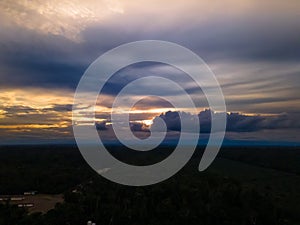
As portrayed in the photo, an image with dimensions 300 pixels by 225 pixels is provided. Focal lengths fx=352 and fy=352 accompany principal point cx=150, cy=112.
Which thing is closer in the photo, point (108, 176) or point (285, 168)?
point (108, 176)

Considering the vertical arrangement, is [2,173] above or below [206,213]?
above

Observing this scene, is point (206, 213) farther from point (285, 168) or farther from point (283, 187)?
point (285, 168)

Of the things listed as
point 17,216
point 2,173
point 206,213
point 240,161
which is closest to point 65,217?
point 17,216

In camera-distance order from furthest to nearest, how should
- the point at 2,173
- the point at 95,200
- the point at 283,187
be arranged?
1. the point at 2,173
2. the point at 283,187
3. the point at 95,200

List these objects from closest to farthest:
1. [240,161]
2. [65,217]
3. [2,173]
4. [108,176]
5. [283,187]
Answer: [65,217]
[283,187]
[108,176]
[2,173]
[240,161]

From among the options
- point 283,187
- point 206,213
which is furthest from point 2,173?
point 283,187

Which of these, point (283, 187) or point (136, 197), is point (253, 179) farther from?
point (136, 197)

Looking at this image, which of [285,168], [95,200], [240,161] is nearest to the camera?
→ [95,200]

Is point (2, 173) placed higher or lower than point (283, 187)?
higher

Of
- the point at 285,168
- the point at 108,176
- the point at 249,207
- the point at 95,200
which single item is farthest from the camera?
the point at 285,168
